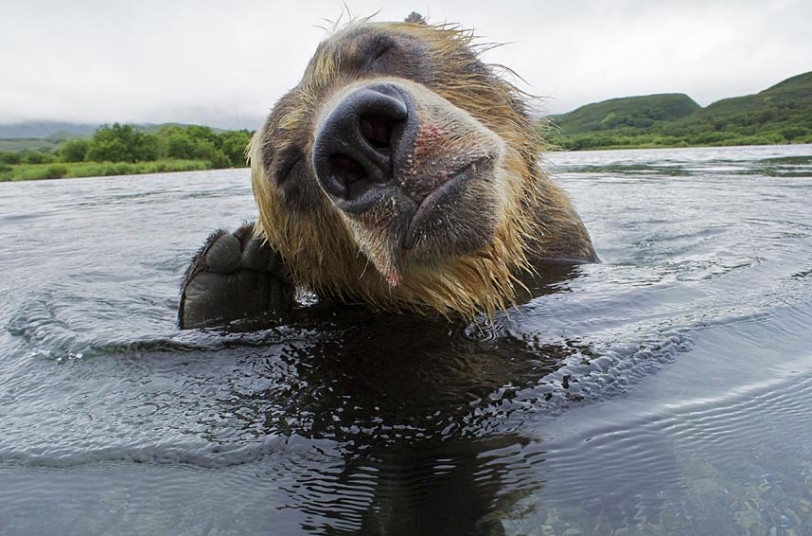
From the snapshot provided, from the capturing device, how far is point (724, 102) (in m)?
134

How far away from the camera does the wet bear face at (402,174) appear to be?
2.42 meters

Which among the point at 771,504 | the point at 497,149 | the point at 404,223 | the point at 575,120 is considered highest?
the point at 575,120

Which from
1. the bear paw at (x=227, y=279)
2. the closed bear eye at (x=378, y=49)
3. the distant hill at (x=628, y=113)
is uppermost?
the distant hill at (x=628, y=113)

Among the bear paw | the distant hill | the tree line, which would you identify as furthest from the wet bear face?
the distant hill

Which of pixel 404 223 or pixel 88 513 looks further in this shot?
pixel 404 223

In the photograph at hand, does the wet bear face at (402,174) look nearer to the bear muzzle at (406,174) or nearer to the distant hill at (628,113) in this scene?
the bear muzzle at (406,174)

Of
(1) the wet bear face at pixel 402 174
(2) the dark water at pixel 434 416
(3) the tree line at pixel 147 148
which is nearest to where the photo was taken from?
(2) the dark water at pixel 434 416

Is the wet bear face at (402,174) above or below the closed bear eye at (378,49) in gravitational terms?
below

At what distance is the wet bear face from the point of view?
2.42m

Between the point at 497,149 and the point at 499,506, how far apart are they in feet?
5.06

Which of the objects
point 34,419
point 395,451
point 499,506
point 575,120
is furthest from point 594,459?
point 575,120

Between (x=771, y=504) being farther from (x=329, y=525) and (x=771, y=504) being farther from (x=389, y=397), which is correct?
(x=389, y=397)

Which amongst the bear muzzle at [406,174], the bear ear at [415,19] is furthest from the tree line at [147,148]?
the bear muzzle at [406,174]

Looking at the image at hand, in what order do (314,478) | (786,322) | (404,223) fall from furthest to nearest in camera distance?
(786,322), (404,223), (314,478)
